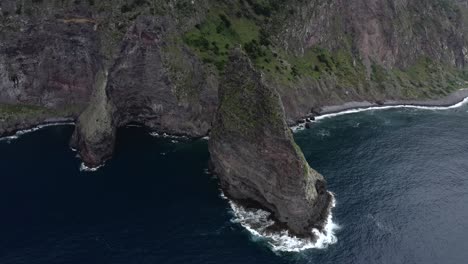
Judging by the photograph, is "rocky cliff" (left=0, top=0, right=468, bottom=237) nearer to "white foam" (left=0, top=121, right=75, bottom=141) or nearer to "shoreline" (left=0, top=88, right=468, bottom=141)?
"shoreline" (left=0, top=88, right=468, bottom=141)

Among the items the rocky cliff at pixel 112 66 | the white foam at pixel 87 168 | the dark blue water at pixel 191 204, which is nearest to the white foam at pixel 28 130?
the rocky cliff at pixel 112 66

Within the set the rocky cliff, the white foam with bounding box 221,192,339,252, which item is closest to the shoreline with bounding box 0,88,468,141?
the rocky cliff

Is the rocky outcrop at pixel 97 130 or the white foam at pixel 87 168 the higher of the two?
the rocky outcrop at pixel 97 130

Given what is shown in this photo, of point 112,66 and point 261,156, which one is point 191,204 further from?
point 112,66

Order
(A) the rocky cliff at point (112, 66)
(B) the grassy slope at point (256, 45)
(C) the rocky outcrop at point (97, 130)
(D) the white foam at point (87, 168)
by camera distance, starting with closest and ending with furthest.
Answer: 1. (D) the white foam at point (87, 168)
2. (C) the rocky outcrop at point (97, 130)
3. (A) the rocky cliff at point (112, 66)
4. (B) the grassy slope at point (256, 45)

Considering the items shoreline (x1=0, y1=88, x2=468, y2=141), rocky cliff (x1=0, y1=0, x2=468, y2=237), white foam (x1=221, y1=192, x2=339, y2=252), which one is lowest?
white foam (x1=221, y1=192, x2=339, y2=252)

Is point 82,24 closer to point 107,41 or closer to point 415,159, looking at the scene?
point 107,41

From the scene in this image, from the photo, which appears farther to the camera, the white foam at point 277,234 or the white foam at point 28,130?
the white foam at point 28,130

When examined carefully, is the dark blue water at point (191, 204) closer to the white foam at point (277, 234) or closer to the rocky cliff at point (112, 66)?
the white foam at point (277, 234)
